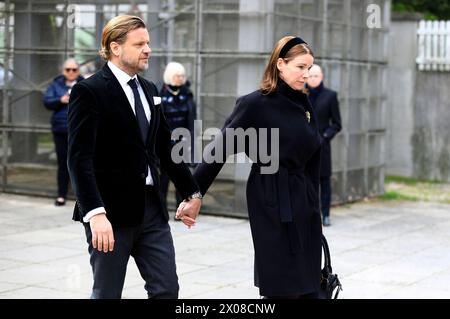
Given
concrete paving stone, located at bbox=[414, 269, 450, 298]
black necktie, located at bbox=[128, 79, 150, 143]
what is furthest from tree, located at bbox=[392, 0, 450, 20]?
black necktie, located at bbox=[128, 79, 150, 143]

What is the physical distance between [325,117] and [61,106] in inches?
128

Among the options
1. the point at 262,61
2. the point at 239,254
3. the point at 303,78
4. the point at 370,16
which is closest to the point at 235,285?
the point at 239,254

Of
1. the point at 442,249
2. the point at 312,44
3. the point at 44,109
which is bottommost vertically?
the point at 442,249

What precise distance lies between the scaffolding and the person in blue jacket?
68 centimetres

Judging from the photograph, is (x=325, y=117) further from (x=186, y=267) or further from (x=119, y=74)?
(x=119, y=74)

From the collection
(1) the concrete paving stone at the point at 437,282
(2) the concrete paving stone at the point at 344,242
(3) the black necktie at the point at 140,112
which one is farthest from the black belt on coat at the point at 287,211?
(2) the concrete paving stone at the point at 344,242

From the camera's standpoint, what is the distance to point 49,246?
30.8 ft

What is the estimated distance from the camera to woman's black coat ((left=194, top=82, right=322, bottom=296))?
512 centimetres

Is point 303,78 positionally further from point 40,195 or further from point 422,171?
point 422,171

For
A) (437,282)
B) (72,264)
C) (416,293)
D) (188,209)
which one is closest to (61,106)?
(72,264)

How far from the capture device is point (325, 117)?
11.1 m

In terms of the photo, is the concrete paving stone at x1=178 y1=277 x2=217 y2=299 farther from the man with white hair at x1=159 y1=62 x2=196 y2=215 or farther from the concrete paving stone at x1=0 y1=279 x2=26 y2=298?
the man with white hair at x1=159 y1=62 x2=196 y2=215

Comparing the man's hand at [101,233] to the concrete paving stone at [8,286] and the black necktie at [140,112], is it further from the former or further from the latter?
the concrete paving stone at [8,286]

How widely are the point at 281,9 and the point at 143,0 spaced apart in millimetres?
1760
